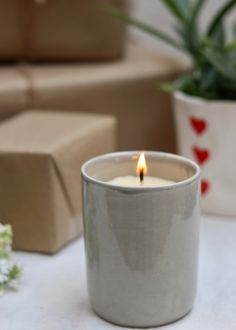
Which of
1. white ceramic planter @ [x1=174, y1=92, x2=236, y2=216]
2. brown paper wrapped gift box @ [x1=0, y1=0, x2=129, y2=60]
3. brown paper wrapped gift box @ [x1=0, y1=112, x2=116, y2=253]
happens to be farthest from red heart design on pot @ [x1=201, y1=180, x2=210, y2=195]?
brown paper wrapped gift box @ [x1=0, y1=0, x2=129, y2=60]

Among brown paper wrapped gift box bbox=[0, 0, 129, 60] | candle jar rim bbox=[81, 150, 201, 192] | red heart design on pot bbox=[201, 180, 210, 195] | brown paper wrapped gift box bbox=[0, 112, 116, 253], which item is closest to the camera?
candle jar rim bbox=[81, 150, 201, 192]

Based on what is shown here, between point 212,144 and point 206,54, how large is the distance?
10 cm

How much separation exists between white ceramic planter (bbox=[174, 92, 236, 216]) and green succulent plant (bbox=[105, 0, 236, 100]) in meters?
0.02

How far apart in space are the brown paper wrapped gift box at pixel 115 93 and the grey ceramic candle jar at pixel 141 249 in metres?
0.27

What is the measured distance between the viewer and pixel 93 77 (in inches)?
29.4

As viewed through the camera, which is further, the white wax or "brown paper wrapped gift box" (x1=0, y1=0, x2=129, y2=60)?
"brown paper wrapped gift box" (x1=0, y1=0, x2=129, y2=60)

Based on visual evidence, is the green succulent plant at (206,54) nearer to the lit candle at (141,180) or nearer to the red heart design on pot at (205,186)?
the red heart design on pot at (205,186)

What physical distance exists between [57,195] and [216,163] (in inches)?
7.2

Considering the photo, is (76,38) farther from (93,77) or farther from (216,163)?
(216,163)

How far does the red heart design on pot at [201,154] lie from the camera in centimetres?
66

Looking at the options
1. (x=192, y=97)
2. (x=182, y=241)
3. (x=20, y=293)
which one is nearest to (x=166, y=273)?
(x=182, y=241)

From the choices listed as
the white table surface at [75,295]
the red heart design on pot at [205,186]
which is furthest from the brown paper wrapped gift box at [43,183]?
the red heart design on pot at [205,186]

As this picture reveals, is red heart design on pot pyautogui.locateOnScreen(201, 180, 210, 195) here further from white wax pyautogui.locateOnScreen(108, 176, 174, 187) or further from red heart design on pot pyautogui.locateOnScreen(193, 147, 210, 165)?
white wax pyautogui.locateOnScreen(108, 176, 174, 187)

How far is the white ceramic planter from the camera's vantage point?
641mm
